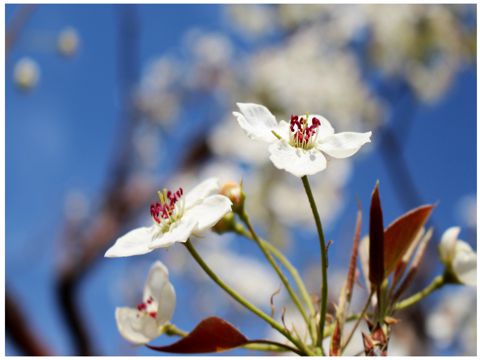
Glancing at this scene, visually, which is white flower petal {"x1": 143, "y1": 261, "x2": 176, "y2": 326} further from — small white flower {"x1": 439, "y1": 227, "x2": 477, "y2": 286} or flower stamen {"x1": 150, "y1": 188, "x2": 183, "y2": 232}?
small white flower {"x1": 439, "y1": 227, "x2": 477, "y2": 286}

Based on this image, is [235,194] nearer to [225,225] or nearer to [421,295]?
[225,225]

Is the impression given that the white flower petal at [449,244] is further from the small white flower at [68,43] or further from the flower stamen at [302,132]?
the small white flower at [68,43]

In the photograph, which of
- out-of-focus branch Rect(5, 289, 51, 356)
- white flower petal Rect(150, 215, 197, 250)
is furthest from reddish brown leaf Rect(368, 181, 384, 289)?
out-of-focus branch Rect(5, 289, 51, 356)

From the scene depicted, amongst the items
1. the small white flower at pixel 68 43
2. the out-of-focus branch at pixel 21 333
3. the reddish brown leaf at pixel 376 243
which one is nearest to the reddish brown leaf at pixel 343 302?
the reddish brown leaf at pixel 376 243

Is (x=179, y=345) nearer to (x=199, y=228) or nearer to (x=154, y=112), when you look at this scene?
(x=199, y=228)

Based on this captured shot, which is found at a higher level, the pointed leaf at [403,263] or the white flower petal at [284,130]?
the white flower petal at [284,130]

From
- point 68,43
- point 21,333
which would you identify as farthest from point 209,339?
point 21,333

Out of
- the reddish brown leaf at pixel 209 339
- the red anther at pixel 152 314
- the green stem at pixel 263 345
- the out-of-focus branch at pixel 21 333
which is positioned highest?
the red anther at pixel 152 314
